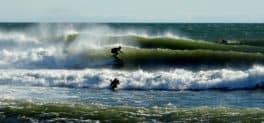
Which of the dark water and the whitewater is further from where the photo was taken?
the dark water

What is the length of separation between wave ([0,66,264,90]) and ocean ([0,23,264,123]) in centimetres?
4

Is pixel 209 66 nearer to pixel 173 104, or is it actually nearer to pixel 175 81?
pixel 175 81

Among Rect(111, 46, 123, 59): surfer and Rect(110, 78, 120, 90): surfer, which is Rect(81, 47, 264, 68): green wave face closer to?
Rect(111, 46, 123, 59): surfer

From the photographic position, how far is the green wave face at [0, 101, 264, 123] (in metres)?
14.7

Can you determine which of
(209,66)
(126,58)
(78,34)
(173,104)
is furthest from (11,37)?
(173,104)

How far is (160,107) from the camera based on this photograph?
53.4 feet

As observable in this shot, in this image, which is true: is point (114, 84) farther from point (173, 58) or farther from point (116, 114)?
point (173, 58)

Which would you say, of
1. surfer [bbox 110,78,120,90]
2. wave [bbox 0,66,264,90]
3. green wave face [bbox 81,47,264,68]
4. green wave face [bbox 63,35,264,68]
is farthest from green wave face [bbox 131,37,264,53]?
surfer [bbox 110,78,120,90]

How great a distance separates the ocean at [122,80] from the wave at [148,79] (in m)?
0.04

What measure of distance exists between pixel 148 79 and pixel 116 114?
7022 millimetres

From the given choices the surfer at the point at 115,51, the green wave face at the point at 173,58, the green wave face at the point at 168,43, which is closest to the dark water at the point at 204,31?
the green wave face at the point at 168,43

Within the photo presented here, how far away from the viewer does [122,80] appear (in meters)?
22.2

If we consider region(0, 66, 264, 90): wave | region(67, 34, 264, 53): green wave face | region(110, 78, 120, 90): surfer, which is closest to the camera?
region(110, 78, 120, 90): surfer

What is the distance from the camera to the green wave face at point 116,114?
14.7 metres
